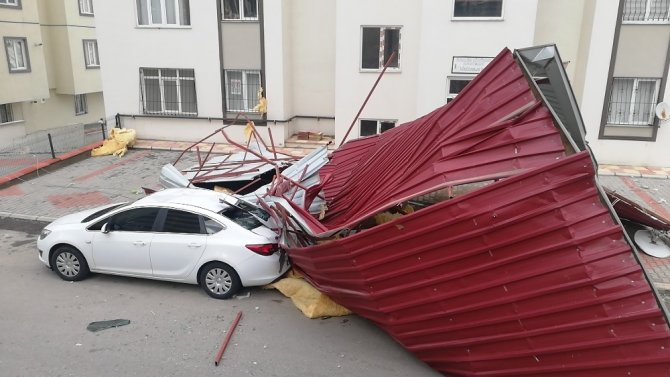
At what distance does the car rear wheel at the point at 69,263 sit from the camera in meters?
7.51

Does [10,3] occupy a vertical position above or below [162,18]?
above

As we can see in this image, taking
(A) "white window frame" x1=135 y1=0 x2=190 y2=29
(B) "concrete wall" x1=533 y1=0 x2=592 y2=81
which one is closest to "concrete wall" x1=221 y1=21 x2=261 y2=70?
(A) "white window frame" x1=135 y1=0 x2=190 y2=29

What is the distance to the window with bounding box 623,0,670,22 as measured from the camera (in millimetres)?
12906

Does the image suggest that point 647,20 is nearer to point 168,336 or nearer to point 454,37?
point 454,37

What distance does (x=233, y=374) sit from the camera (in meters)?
5.50

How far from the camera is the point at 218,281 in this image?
7.09m

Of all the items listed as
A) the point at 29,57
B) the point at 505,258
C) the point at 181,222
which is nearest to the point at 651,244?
the point at 505,258

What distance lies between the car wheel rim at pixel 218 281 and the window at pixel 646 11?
12.0 m

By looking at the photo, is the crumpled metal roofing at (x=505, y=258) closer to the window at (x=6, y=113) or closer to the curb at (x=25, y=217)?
the curb at (x=25, y=217)

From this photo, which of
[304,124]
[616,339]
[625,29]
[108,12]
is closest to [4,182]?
[108,12]

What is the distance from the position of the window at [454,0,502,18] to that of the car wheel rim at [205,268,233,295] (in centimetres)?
976

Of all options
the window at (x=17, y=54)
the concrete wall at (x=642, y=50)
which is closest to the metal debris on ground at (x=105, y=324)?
the concrete wall at (x=642, y=50)

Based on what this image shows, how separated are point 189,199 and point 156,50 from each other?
1016 centimetres

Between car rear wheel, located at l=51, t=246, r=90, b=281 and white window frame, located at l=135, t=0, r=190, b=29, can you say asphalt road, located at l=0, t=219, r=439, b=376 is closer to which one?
car rear wheel, located at l=51, t=246, r=90, b=281
